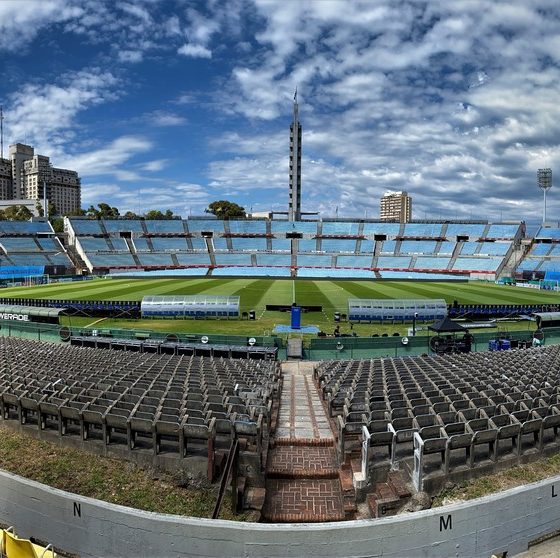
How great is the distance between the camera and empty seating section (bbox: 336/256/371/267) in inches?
3738

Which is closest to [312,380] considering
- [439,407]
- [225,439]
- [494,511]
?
[439,407]

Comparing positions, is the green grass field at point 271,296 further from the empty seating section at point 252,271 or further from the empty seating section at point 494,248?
the empty seating section at point 494,248

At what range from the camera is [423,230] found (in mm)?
105875

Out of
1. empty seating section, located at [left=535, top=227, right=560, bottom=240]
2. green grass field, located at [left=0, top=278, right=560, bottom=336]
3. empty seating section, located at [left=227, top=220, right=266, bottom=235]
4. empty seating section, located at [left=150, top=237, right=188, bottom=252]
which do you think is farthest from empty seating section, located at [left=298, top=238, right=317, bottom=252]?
empty seating section, located at [left=535, top=227, right=560, bottom=240]

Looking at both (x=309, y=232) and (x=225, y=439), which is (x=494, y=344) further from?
(x=309, y=232)

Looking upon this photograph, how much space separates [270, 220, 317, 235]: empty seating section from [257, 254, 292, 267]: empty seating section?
1157cm

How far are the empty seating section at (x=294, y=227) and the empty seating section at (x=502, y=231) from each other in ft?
124

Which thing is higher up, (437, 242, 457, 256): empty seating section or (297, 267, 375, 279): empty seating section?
(437, 242, 457, 256): empty seating section

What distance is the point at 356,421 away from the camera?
1002 cm

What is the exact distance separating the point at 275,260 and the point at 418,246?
30.6m

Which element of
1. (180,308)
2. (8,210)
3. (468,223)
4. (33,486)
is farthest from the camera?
(8,210)

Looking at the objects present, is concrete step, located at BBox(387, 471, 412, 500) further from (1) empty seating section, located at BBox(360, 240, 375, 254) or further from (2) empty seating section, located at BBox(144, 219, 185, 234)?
(2) empty seating section, located at BBox(144, 219, 185, 234)

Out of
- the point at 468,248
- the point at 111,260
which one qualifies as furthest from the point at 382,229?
the point at 111,260

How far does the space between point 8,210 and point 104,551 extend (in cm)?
16008
